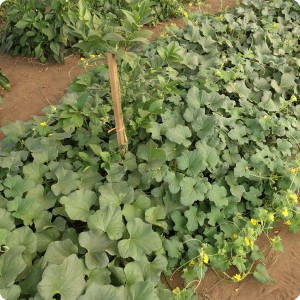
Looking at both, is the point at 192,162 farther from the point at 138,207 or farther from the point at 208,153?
the point at 138,207

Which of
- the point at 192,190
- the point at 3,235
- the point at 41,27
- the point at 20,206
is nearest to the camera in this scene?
the point at 3,235

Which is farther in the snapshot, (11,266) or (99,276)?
(99,276)

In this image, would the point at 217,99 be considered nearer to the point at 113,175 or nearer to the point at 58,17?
the point at 113,175

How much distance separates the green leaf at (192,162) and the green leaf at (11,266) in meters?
1.20

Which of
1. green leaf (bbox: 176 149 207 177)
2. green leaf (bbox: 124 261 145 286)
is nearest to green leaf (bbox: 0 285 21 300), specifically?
green leaf (bbox: 124 261 145 286)

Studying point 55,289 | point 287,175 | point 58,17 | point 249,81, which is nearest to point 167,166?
point 287,175

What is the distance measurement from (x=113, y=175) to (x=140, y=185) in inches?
9.1

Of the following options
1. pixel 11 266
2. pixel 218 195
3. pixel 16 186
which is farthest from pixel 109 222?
pixel 218 195

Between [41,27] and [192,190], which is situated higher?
[41,27]

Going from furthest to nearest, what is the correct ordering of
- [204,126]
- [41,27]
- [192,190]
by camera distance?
[41,27], [204,126], [192,190]

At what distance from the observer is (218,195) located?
2.62m

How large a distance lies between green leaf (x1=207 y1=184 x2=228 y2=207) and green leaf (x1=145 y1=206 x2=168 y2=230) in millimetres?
356

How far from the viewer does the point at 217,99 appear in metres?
3.10

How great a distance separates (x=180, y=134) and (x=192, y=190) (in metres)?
0.47
